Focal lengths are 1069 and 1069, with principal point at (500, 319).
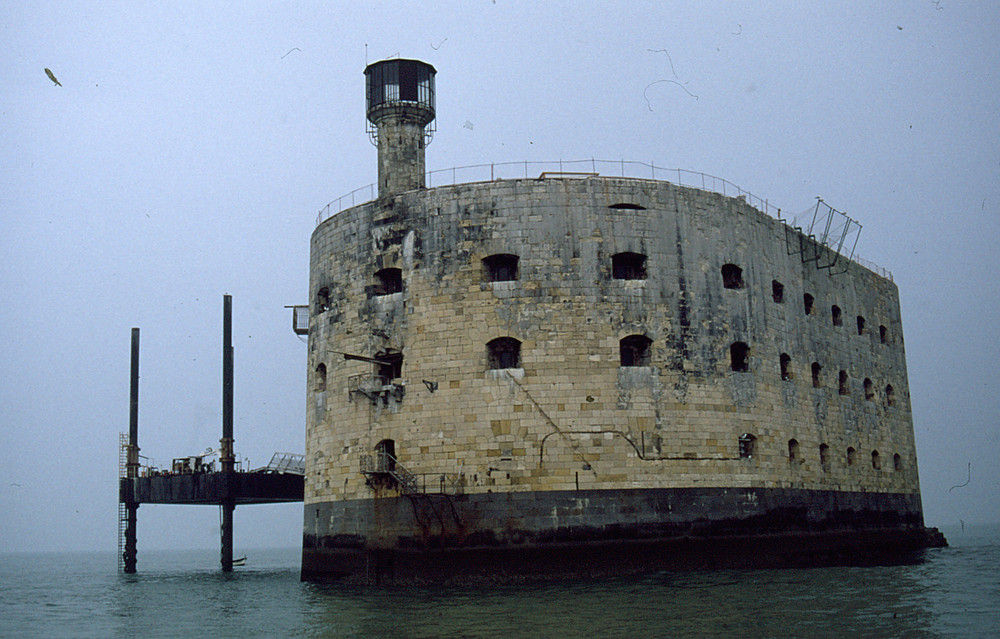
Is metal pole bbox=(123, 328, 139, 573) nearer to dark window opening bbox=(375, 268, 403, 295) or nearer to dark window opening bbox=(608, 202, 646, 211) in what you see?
dark window opening bbox=(375, 268, 403, 295)

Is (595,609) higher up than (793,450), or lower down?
lower down

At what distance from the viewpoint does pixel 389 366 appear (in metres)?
27.8

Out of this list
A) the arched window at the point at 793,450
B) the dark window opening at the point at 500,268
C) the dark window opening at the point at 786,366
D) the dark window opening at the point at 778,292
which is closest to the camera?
the dark window opening at the point at 500,268

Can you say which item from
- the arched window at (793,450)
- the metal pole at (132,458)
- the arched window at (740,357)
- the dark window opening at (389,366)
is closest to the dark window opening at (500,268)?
the dark window opening at (389,366)

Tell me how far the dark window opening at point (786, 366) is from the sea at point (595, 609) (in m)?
5.42

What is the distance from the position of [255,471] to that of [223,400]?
308 cm

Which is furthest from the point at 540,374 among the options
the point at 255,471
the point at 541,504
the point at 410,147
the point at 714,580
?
the point at 255,471

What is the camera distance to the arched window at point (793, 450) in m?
29.2

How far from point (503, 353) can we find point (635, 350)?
332cm

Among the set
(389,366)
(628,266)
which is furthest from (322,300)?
(628,266)

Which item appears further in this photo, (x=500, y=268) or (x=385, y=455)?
(x=500, y=268)

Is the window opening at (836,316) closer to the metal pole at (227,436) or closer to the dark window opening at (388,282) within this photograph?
the dark window opening at (388,282)

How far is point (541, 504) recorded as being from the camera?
2516cm

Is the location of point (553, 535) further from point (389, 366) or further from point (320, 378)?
point (320, 378)
